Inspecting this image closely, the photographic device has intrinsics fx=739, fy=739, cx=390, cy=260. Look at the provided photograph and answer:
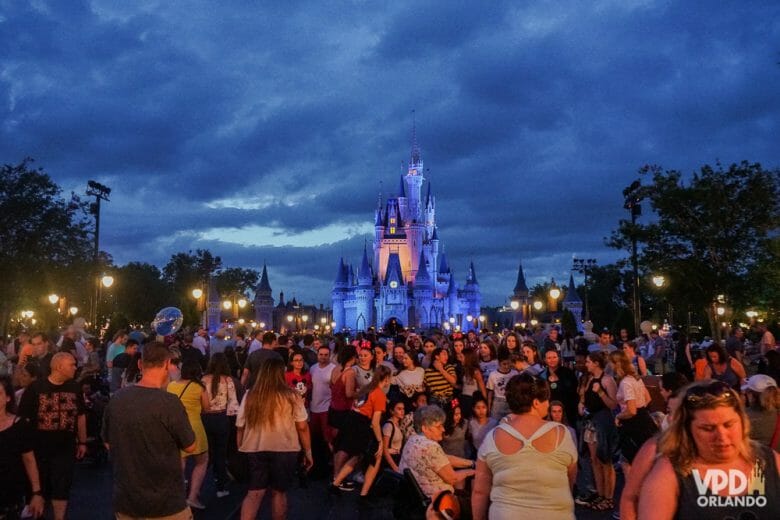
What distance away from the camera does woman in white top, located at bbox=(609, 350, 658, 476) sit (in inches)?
324

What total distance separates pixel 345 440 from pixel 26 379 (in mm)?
3924

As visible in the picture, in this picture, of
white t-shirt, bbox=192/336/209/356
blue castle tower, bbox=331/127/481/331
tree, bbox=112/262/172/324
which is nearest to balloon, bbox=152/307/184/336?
white t-shirt, bbox=192/336/209/356

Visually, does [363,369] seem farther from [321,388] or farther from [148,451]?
[148,451]

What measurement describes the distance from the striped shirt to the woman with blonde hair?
356 centimetres

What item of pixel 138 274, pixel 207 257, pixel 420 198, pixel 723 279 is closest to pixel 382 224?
pixel 420 198

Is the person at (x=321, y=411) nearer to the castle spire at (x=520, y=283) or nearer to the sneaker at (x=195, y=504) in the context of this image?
the sneaker at (x=195, y=504)

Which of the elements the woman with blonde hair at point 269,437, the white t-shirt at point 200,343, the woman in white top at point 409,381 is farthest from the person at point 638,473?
the white t-shirt at point 200,343

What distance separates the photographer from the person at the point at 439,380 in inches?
400

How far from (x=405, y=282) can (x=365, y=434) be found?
101822 millimetres

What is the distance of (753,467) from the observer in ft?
9.70

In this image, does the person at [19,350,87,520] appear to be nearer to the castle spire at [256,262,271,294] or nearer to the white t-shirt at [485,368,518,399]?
the white t-shirt at [485,368,518,399]

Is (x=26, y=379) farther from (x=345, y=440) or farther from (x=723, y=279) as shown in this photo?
(x=723, y=279)

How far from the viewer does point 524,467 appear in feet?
14.0

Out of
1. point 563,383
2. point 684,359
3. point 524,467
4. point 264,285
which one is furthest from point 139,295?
point 524,467
